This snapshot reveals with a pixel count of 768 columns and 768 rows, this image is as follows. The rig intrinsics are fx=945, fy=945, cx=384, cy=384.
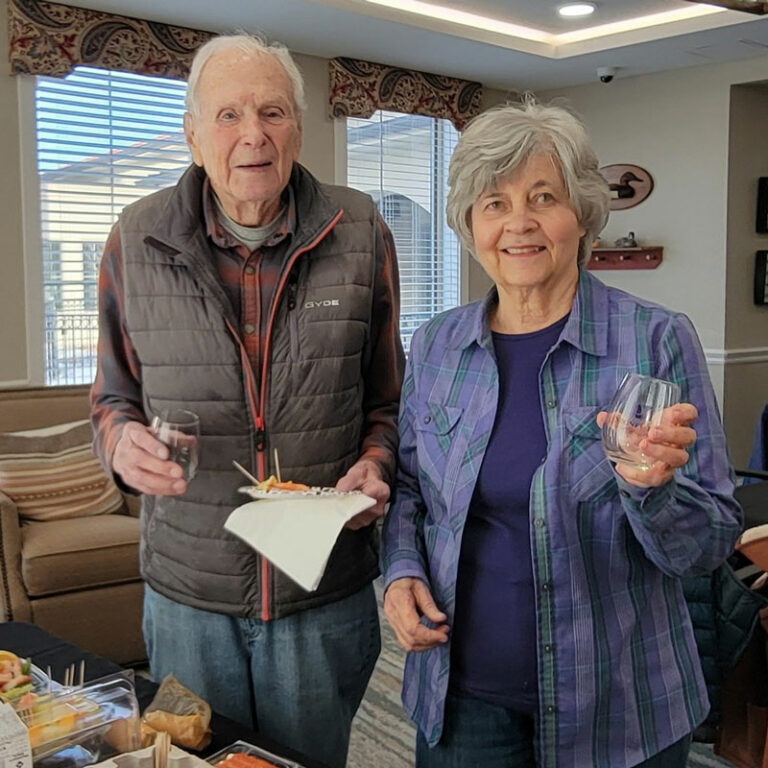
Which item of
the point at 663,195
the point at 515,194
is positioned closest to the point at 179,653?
the point at 515,194

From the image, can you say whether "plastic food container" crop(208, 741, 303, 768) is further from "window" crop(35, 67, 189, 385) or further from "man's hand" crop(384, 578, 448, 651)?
"window" crop(35, 67, 189, 385)

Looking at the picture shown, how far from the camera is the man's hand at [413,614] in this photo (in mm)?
1362

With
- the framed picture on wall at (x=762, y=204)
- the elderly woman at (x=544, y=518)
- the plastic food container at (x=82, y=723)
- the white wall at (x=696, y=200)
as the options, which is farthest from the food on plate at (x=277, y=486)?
the framed picture on wall at (x=762, y=204)

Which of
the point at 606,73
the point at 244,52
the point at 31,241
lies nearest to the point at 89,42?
the point at 31,241

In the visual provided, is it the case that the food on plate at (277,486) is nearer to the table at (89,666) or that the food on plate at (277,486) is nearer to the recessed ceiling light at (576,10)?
the table at (89,666)

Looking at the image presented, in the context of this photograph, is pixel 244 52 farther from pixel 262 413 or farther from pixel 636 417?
pixel 636 417

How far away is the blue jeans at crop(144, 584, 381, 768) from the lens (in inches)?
60.4

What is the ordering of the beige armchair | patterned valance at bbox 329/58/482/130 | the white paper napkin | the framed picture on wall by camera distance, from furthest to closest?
the framed picture on wall
patterned valance at bbox 329/58/482/130
the beige armchair
the white paper napkin

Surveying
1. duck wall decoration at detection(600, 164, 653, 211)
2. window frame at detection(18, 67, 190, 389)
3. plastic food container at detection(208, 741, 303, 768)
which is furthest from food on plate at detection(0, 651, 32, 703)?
duck wall decoration at detection(600, 164, 653, 211)

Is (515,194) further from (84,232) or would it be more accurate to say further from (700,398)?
(84,232)

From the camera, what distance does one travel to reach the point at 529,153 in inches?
55.2

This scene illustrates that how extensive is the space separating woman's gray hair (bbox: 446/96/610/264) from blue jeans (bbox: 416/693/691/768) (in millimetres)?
750

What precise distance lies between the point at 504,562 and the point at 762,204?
4889 millimetres

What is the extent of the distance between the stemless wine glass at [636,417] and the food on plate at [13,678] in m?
0.84
